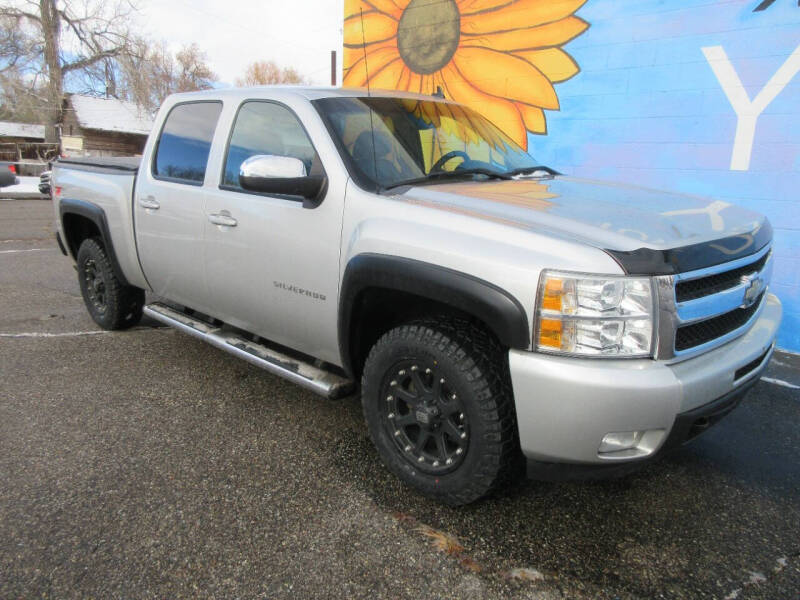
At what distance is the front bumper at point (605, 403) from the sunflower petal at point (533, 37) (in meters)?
5.22

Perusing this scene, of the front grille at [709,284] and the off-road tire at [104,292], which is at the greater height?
the front grille at [709,284]

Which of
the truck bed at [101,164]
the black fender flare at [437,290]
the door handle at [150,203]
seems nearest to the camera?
the black fender flare at [437,290]

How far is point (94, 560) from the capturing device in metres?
2.15

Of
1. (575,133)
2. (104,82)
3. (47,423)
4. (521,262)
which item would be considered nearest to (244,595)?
(521,262)

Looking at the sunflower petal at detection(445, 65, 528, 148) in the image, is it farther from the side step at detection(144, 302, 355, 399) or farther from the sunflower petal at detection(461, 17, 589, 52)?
the side step at detection(144, 302, 355, 399)

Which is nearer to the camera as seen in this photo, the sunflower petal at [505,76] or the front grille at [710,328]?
the front grille at [710,328]

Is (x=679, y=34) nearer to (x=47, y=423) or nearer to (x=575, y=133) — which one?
(x=575, y=133)

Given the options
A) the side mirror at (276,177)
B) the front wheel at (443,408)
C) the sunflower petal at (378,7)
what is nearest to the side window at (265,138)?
the side mirror at (276,177)

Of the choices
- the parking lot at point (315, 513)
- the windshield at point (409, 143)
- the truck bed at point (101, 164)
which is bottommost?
the parking lot at point (315, 513)

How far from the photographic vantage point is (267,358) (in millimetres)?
3139

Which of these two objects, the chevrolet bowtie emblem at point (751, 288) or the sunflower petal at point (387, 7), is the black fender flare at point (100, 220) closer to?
the chevrolet bowtie emblem at point (751, 288)

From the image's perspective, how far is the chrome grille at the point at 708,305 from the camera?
1.99 meters

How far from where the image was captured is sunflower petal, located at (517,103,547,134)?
6738 millimetres

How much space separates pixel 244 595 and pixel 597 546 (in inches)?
52.6
